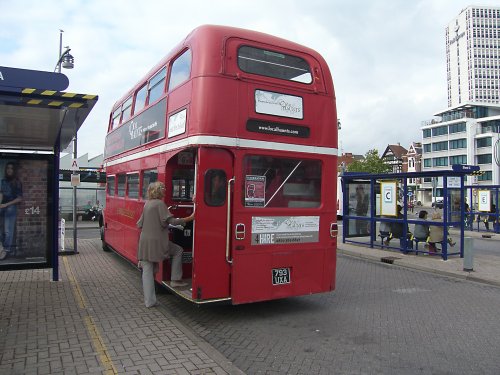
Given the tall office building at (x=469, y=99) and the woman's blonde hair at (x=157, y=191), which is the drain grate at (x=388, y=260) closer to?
the woman's blonde hair at (x=157, y=191)

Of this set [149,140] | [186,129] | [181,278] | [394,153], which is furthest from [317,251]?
[394,153]

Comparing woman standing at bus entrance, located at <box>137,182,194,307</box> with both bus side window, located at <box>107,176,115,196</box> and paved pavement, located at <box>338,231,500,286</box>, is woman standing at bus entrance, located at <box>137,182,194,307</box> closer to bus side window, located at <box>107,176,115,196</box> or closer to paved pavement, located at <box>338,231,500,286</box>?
bus side window, located at <box>107,176,115,196</box>

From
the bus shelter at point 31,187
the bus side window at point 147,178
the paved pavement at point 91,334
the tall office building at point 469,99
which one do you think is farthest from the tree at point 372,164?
the paved pavement at point 91,334

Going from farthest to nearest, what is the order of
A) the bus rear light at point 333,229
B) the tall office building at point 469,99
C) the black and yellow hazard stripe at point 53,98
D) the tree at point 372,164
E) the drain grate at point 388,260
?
the tall office building at point 469,99
the tree at point 372,164
the drain grate at point 388,260
the bus rear light at point 333,229
the black and yellow hazard stripe at point 53,98

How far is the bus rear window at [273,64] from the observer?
20.3 feet

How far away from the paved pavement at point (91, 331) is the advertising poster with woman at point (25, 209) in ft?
2.20

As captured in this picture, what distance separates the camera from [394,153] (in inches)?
4491

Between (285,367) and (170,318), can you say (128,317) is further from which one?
(285,367)

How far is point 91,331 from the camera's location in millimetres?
5391

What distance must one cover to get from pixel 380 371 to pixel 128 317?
3.49 metres

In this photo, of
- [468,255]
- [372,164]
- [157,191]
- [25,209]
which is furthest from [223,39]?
[372,164]

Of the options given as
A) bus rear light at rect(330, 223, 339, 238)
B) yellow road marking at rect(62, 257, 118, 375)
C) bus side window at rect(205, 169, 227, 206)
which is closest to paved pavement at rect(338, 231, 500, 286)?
bus rear light at rect(330, 223, 339, 238)

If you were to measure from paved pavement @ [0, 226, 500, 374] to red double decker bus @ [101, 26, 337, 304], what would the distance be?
0.72 metres

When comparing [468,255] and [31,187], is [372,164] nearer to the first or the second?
[468,255]
